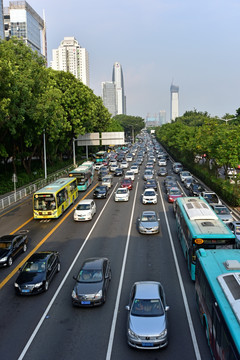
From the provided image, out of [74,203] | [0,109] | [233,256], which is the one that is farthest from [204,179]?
[233,256]

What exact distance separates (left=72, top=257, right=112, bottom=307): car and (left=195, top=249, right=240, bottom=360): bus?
4.22 metres

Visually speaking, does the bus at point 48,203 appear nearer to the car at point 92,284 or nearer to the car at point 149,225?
the car at point 149,225

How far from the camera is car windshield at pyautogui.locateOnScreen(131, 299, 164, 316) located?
40.4 ft

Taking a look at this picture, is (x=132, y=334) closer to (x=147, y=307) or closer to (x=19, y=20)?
(x=147, y=307)

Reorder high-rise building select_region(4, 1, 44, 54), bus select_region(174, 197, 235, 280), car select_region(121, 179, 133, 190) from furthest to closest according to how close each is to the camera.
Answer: high-rise building select_region(4, 1, 44, 54) → car select_region(121, 179, 133, 190) → bus select_region(174, 197, 235, 280)

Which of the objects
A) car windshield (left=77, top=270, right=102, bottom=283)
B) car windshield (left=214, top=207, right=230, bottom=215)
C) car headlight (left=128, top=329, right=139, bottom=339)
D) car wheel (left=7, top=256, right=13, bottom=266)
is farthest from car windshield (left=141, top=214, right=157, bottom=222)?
car headlight (left=128, top=329, right=139, bottom=339)

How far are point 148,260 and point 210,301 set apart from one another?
8974 mm

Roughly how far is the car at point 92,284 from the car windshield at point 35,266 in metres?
2.10

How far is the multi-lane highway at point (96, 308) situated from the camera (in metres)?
11.7

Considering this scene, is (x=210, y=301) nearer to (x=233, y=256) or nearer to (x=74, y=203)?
(x=233, y=256)

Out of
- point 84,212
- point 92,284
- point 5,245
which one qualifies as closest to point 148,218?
point 84,212

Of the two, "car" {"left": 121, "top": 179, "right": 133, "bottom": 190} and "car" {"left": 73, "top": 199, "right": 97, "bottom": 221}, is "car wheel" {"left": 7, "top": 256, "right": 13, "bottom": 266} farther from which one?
"car" {"left": 121, "top": 179, "right": 133, "bottom": 190}

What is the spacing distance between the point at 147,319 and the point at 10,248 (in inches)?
426

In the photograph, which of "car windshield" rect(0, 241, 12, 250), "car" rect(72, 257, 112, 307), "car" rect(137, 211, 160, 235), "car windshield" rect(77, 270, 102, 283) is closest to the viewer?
"car" rect(72, 257, 112, 307)
